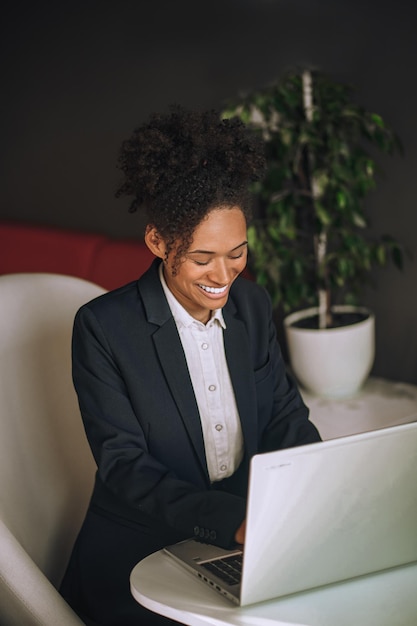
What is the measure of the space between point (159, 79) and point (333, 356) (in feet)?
4.84

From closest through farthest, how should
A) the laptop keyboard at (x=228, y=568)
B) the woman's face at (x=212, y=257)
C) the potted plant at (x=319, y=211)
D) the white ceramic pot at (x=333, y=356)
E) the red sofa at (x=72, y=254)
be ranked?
the laptop keyboard at (x=228, y=568)
the woman's face at (x=212, y=257)
the potted plant at (x=319, y=211)
the white ceramic pot at (x=333, y=356)
the red sofa at (x=72, y=254)

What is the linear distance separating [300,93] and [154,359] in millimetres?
1552

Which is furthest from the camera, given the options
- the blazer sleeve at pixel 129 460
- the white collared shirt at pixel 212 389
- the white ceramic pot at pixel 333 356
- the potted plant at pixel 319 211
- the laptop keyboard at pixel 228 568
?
the white ceramic pot at pixel 333 356

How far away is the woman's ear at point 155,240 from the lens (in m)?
1.71

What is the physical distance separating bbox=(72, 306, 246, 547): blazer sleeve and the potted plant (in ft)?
4.40

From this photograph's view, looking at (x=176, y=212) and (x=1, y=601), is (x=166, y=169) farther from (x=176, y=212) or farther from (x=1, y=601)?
(x=1, y=601)

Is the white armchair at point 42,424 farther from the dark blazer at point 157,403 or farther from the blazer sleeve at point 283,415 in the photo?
the blazer sleeve at point 283,415

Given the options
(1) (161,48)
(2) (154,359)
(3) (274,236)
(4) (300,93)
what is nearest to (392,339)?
(3) (274,236)

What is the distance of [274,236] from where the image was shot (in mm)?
3027

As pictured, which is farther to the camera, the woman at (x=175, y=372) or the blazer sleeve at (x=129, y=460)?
the woman at (x=175, y=372)

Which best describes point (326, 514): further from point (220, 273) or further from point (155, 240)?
point (155, 240)

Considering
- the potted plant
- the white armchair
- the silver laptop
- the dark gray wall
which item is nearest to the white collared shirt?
the white armchair

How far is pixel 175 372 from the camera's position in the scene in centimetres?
177

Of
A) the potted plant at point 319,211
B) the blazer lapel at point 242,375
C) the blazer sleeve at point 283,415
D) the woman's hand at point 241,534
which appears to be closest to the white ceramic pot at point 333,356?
the potted plant at point 319,211
